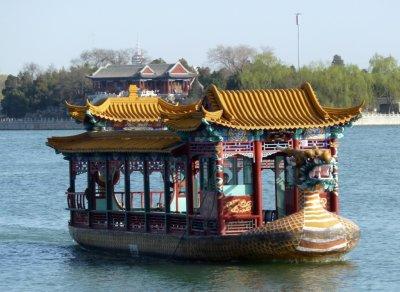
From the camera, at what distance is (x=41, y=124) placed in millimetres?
149125

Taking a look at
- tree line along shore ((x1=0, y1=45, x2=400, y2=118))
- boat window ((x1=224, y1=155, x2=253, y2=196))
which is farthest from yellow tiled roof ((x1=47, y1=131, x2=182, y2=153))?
tree line along shore ((x1=0, y1=45, x2=400, y2=118))

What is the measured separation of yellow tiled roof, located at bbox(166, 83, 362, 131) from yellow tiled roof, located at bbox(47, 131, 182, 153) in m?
0.60

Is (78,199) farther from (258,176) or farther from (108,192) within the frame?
(258,176)

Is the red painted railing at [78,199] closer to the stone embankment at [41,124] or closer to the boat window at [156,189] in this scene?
the boat window at [156,189]

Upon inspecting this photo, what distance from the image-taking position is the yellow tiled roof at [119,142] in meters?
30.7

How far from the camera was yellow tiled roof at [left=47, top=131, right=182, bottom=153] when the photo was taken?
30688 mm

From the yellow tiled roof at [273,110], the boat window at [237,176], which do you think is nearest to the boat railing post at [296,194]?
the yellow tiled roof at [273,110]

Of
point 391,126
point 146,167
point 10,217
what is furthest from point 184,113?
point 391,126

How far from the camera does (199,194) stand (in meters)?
30.8

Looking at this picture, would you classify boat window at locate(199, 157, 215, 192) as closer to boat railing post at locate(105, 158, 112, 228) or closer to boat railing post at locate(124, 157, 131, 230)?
boat railing post at locate(124, 157, 131, 230)

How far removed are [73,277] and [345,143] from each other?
7431cm

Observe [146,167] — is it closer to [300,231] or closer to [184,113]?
[184,113]

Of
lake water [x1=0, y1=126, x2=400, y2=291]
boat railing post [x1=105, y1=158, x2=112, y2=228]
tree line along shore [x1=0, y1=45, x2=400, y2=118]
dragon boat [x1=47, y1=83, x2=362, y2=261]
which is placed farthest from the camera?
tree line along shore [x1=0, y1=45, x2=400, y2=118]

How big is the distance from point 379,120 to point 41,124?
109 ft
